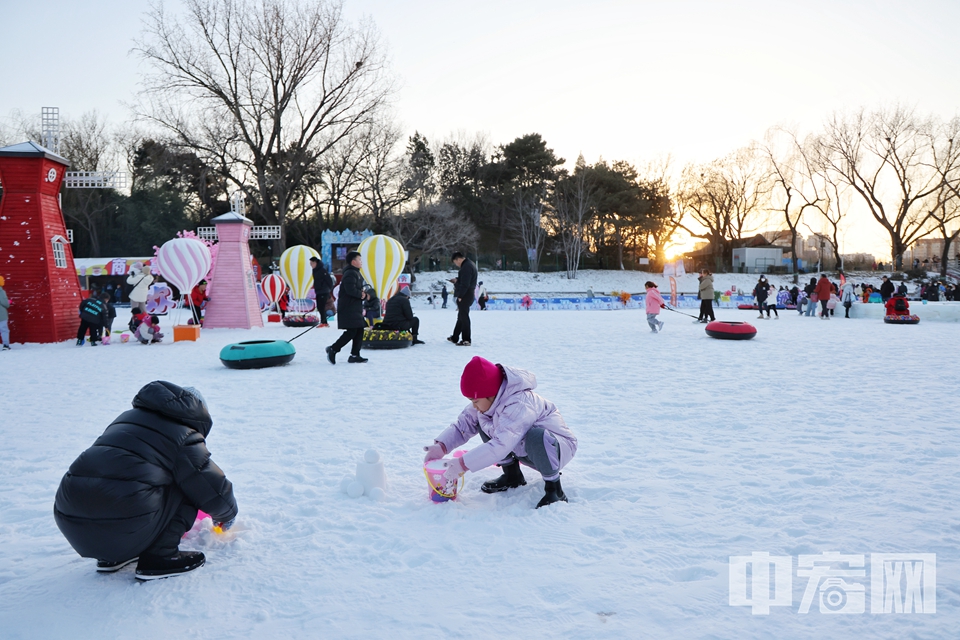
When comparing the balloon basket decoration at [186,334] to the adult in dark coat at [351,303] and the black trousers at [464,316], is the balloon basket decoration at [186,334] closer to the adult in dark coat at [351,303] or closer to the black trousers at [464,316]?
the adult in dark coat at [351,303]

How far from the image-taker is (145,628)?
219 cm

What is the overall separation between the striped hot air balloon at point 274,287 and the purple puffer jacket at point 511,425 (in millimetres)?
19448

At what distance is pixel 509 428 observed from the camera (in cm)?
321

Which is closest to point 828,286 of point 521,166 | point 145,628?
point 145,628

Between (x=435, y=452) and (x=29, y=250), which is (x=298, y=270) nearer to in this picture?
(x=29, y=250)

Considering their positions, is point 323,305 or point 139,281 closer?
point 139,281

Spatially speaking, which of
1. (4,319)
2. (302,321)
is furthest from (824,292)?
(4,319)

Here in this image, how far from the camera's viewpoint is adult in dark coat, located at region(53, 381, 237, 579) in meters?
2.32

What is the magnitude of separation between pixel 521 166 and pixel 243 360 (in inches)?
1671

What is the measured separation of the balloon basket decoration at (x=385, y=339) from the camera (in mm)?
11406

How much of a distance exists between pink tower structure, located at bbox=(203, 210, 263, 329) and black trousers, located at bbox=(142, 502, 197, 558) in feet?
48.7

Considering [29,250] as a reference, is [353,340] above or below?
below

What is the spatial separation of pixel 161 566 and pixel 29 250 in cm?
1357

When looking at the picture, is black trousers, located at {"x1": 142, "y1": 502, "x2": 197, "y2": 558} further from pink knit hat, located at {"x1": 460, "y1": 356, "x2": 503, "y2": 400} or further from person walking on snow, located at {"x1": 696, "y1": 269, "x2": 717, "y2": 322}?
person walking on snow, located at {"x1": 696, "y1": 269, "x2": 717, "y2": 322}
